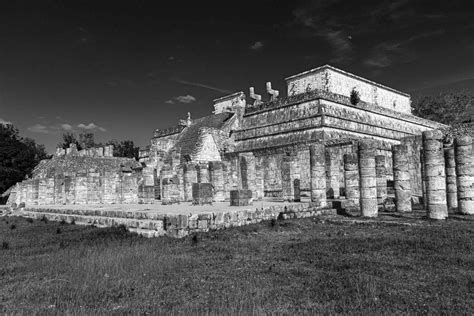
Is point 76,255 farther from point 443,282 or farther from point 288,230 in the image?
point 443,282

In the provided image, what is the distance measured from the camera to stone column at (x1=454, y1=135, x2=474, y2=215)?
1034cm

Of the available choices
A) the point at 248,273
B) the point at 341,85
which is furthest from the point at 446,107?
the point at 248,273

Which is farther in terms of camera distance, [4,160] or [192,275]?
[4,160]

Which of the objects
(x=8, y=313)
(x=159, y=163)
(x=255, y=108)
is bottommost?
(x=8, y=313)

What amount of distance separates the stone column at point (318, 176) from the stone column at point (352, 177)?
2.72ft

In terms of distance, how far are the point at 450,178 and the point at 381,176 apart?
2252 mm

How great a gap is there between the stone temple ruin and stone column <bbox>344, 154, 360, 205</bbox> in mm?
35

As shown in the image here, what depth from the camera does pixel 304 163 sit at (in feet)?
61.4

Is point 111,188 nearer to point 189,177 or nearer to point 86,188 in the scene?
point 86,188

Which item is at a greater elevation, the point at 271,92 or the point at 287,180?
the point at 271,92

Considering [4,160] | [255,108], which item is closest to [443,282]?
[255,108]

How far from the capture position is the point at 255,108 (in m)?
25.3

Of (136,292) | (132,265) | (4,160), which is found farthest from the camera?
(4,160)

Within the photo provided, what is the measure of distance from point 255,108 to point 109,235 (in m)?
18.2
